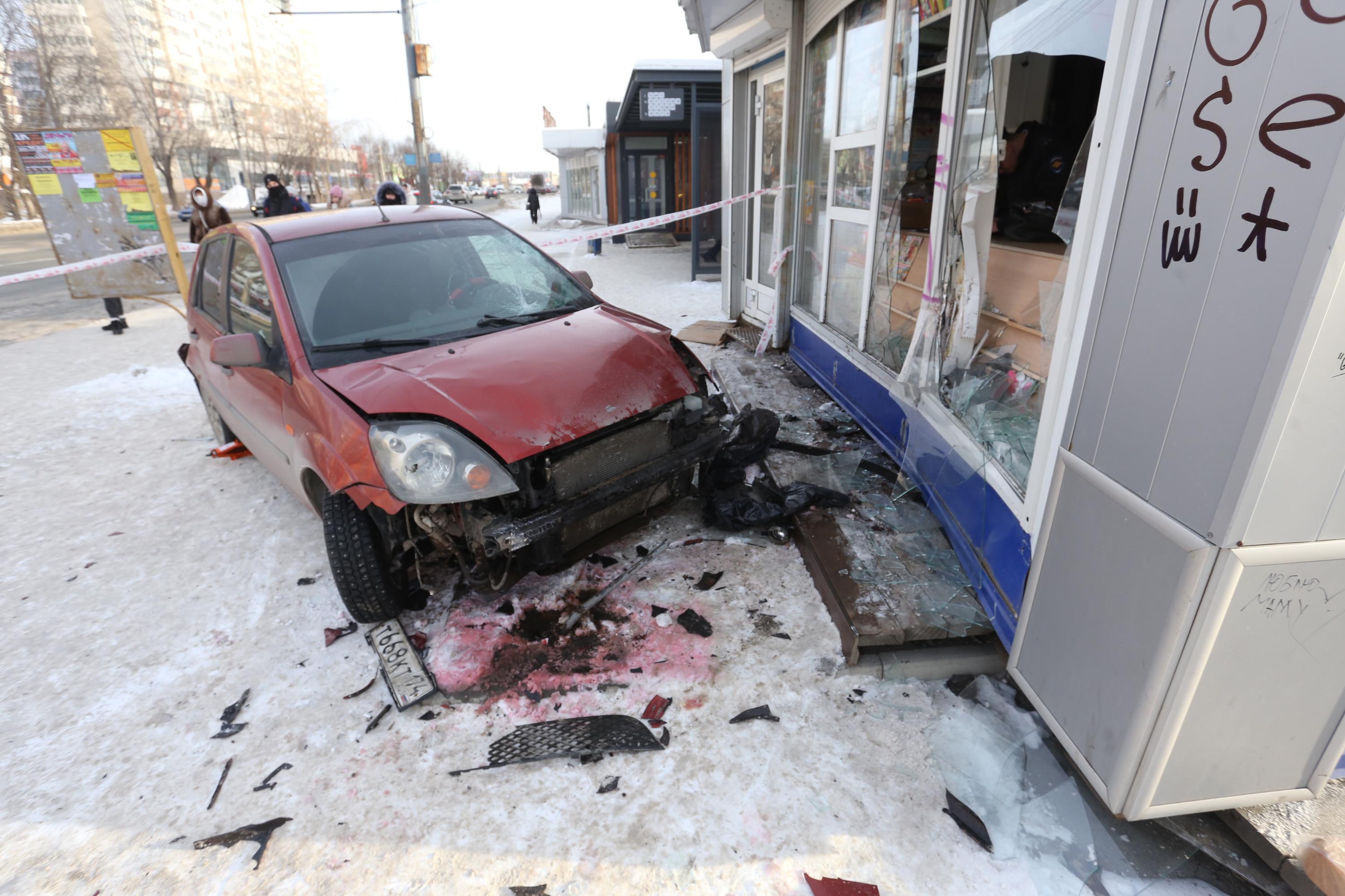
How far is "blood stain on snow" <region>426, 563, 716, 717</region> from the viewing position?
110 inches

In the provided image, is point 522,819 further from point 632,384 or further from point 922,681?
point 632,384

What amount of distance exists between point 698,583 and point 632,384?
1.08 metres

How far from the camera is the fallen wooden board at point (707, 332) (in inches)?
305

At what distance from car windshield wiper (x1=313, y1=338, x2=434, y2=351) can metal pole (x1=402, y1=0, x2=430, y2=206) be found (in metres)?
16.0

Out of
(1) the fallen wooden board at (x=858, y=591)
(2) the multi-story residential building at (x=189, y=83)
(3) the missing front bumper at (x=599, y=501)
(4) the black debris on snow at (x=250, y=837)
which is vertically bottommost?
(4) the black debris on snow at (x=250, y=837)

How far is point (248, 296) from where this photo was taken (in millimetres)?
3730

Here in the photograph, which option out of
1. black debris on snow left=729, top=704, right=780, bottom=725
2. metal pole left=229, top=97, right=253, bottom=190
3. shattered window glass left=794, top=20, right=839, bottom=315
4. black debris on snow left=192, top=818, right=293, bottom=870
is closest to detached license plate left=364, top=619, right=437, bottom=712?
black debris on snow left=192, top=818, right=293, bottom=870

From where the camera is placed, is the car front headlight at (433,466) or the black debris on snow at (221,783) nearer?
the black debris on snow at (221,783)

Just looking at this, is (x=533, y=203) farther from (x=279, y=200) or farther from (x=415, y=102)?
(x=279, y=200)

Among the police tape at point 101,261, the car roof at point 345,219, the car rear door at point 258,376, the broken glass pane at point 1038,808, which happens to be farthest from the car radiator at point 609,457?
the police tape at point 101,261

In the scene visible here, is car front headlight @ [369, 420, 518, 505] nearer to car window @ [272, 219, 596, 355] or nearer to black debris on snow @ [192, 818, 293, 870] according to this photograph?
car window @ [272, 219, 596, 355]

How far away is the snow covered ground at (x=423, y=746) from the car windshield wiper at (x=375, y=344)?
1280mm

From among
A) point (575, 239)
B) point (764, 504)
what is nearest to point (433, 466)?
point (764, 504)

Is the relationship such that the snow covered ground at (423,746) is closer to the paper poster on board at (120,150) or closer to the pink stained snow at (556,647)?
the pink stained snow at (556,647)
